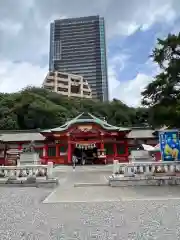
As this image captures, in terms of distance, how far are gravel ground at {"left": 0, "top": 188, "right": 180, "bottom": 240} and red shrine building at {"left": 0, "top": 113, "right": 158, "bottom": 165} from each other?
21.6 meters

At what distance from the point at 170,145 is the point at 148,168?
6.14 feet

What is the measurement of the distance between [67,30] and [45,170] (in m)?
109

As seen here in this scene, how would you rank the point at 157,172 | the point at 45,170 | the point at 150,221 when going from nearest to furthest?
the point at 150,221 < the point at 157,172 < the point at 45,170

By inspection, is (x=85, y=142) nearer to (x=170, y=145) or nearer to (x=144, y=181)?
(x=170, y=145)

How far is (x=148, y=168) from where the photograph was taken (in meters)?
10.9

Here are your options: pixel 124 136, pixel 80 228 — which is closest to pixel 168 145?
pixel 80 228

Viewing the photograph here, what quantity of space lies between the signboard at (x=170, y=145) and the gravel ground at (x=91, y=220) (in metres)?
5.03

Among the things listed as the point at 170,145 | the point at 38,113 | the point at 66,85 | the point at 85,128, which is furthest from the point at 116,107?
the point at 170,145

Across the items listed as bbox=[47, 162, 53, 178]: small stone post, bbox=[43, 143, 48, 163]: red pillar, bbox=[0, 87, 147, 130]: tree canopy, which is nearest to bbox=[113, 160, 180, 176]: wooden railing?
bbox=[47, 162, 53, 178]: small stone post

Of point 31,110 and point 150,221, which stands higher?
point 31,110

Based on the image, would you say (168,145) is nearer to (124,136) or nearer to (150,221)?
(150,221)

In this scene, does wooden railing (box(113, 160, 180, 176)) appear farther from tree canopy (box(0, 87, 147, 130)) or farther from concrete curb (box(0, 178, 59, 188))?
tree canopy (box(0, 87, 147, 130))

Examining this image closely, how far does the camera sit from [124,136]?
100.0ft

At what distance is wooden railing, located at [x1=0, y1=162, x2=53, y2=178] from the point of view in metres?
11.2
